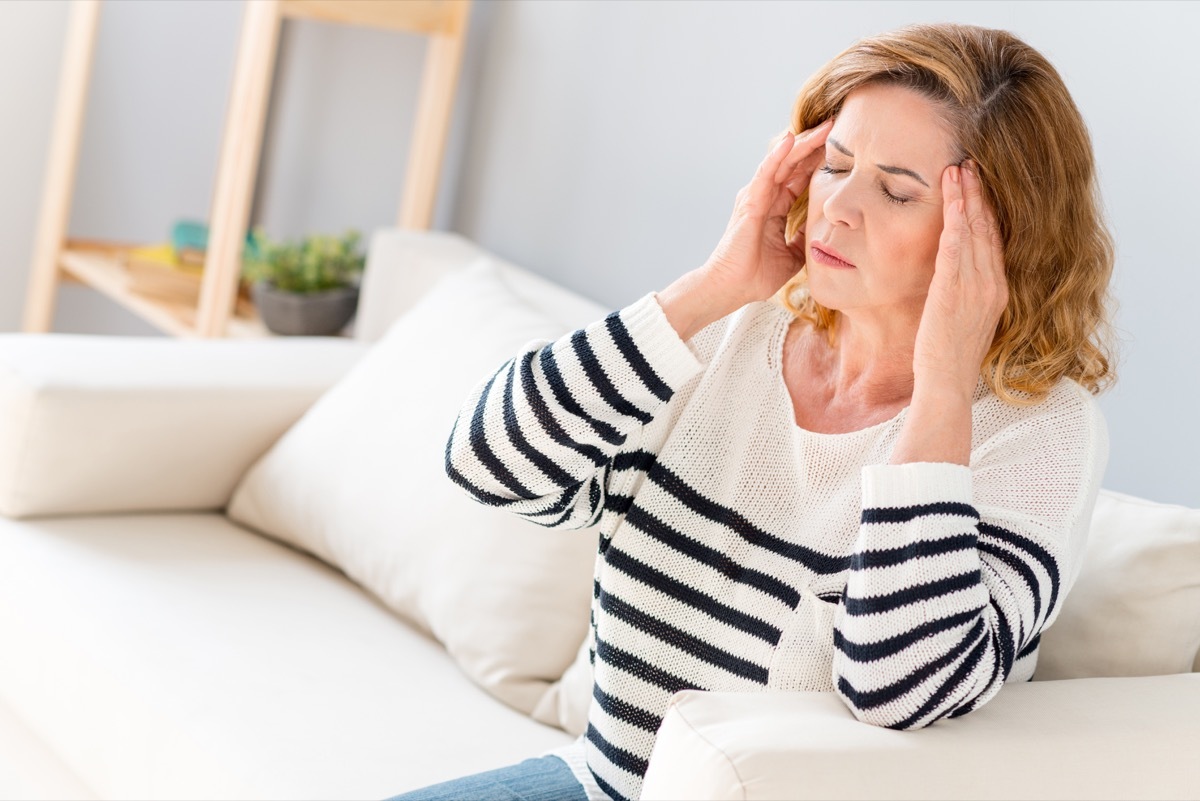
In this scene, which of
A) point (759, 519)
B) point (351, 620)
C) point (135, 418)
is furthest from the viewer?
point (135, 418)

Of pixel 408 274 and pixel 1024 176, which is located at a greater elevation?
pixel 1024 176

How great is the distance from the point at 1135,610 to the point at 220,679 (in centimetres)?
91

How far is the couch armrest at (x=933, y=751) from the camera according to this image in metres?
0.92

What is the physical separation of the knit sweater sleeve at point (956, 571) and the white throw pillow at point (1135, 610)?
0.14 meters

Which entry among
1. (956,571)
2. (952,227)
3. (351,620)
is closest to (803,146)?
(952,227)

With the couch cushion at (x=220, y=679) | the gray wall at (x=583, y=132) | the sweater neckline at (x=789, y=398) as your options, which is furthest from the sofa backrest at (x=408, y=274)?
the sweater neckline at (x=789, y=398)

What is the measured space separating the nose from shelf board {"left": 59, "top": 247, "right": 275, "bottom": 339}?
1.63 meters

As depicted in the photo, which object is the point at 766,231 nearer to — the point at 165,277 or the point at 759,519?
the point at 759,519

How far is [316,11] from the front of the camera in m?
2.47

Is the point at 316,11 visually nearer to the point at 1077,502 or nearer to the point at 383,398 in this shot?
the point at 383,398

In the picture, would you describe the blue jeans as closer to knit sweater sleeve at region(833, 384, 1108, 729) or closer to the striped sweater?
the striped sweater

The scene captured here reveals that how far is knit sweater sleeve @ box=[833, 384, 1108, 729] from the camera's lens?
1021 mm

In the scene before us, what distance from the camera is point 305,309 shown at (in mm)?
2512

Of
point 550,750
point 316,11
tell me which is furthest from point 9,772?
point 316,11
